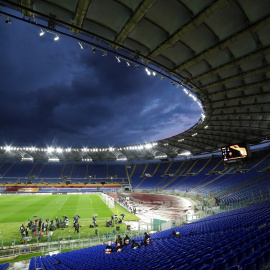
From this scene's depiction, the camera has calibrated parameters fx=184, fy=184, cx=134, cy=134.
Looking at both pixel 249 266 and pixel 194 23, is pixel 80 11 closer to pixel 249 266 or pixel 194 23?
pixel 194 23

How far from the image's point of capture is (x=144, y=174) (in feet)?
247

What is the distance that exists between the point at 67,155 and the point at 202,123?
Result: 199 ft

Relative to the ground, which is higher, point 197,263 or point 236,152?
point 236,152

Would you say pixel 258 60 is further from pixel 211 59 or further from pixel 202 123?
pixel 202 123

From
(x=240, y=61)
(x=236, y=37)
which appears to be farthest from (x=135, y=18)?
(x=240, y=61)

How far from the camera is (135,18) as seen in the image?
10305mm

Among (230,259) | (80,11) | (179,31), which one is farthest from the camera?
(179,31)

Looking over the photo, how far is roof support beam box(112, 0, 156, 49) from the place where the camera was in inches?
366

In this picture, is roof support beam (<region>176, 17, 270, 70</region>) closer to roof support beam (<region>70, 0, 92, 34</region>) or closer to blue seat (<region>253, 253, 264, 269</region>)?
roof support beam (<region>70, 0, 92, 34</region>)

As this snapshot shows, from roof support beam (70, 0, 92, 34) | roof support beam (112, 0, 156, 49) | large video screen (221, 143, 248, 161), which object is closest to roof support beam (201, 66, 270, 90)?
roof support beam (112, 0, 156, 49)

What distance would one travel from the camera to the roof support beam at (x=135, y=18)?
30.5ft

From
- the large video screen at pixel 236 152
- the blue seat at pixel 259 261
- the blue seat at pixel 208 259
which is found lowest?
the blue seat at pixel 208 259

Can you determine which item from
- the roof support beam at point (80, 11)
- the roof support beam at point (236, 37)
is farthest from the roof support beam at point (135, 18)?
the roof support beam at point (236, 37)

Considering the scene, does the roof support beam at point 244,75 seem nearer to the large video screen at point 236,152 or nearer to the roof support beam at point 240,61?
the roof support beam at point 240,61
